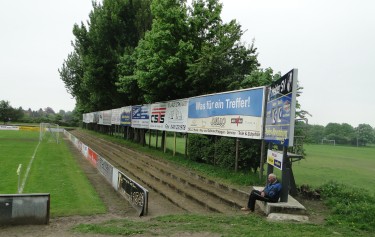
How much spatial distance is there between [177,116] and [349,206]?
13.1 metres

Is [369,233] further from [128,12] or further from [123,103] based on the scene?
[123,103]

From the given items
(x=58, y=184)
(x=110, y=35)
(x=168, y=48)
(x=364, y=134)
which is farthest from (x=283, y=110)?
(x=364, y=134)

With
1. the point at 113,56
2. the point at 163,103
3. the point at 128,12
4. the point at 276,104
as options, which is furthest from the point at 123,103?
the point at 276,104

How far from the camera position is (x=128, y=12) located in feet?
115

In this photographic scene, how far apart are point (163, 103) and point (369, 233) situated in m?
17.6

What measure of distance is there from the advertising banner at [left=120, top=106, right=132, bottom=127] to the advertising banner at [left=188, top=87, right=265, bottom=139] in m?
15.4

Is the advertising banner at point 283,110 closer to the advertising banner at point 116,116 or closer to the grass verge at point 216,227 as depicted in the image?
the grass verge at point 216,227

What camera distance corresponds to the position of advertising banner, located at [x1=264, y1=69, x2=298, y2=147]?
29.1ft

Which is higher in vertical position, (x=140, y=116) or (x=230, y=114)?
(x=140, y=116)

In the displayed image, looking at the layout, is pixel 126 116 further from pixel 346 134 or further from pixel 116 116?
pixel 346 134

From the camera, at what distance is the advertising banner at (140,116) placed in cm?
2845

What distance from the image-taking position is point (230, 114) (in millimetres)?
15109

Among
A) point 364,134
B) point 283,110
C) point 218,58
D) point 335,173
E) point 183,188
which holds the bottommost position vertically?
point 335,173

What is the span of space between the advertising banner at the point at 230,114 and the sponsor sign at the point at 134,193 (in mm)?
4530
